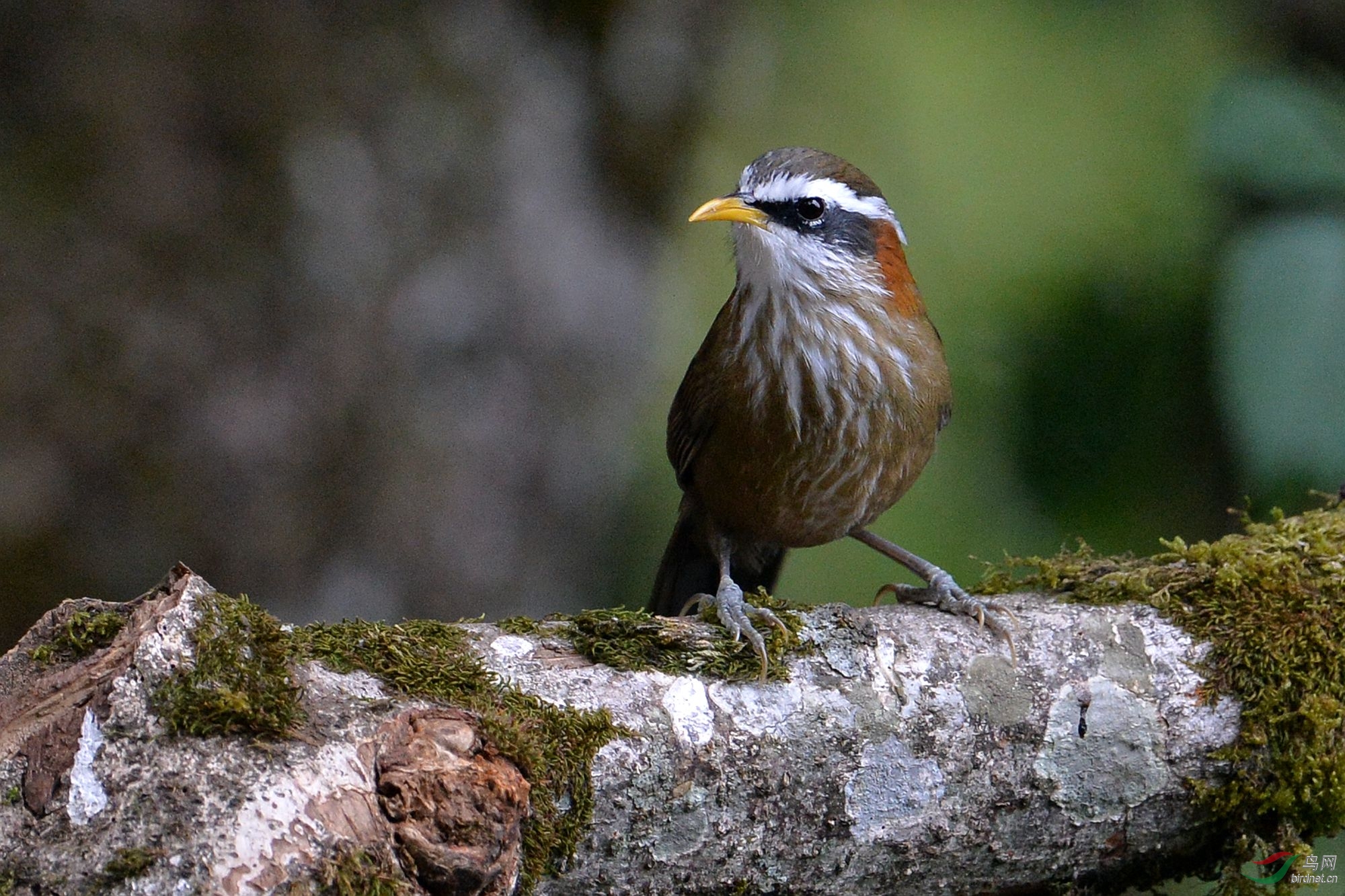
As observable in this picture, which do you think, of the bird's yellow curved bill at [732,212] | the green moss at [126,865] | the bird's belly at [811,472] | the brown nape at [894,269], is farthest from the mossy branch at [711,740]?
the bird's yellow curved bill at [732,212]

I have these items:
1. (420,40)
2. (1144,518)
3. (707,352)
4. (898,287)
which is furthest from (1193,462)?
(420,40)

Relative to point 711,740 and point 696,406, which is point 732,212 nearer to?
point 696,406

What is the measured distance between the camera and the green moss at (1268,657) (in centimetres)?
242

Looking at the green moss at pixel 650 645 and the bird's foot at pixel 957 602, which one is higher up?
→ the bird's foot at pixel 957 602

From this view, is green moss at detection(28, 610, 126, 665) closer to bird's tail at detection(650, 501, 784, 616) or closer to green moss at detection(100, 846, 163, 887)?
green moss at detection(100, 846, 163, 887)

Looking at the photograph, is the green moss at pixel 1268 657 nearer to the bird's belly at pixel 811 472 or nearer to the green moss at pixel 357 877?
the bird's belly at pixel 811 472

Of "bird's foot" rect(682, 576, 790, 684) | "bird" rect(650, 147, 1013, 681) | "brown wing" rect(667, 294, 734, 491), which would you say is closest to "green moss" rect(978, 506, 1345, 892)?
"bird" rect(650, 147, 1013, 681)

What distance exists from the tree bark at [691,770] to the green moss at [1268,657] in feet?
0.18

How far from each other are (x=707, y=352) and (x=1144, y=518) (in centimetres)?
212

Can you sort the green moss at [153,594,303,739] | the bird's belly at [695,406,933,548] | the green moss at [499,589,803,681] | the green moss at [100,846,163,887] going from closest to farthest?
the green moss at [100,846,163,887]
the green moss at [153,594,303,739]
the green moss at [499,589,803,681]
the bird's belly at [695,406,933,548]

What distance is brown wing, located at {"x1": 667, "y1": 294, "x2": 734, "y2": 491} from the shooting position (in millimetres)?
3301

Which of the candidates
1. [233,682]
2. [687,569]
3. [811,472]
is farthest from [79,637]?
[687,569]

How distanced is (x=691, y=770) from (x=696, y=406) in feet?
4.89

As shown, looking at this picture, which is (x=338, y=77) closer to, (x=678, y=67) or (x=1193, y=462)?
(x=678, y=67)
